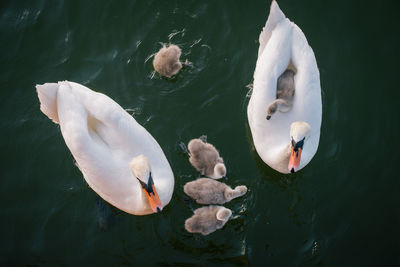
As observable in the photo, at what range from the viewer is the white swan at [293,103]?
5.88 m

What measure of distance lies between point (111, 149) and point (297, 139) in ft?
8.61

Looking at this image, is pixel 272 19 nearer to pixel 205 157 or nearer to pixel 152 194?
pixel 205 157

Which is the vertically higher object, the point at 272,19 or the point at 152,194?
the point at 272,19

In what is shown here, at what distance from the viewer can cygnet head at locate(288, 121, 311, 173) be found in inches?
219

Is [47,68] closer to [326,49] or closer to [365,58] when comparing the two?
[326,49]

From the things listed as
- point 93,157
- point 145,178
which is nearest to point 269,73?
point 145,178

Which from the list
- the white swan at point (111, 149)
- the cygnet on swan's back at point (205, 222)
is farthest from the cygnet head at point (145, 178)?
the cygnet on swan's back at point (205, 222)

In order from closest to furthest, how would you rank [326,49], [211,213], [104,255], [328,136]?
[211,213] < [104,255] < [328,136] < [326,49]

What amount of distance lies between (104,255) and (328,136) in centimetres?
413

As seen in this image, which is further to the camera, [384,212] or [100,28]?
[100,28]

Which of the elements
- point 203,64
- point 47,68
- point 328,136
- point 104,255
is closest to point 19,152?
point 47,68

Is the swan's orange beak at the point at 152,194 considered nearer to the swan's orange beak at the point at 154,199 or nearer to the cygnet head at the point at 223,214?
the swan's orange beak at the point at 154,199

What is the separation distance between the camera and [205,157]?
20.8 ft

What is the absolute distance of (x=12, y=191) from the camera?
7.11 m
